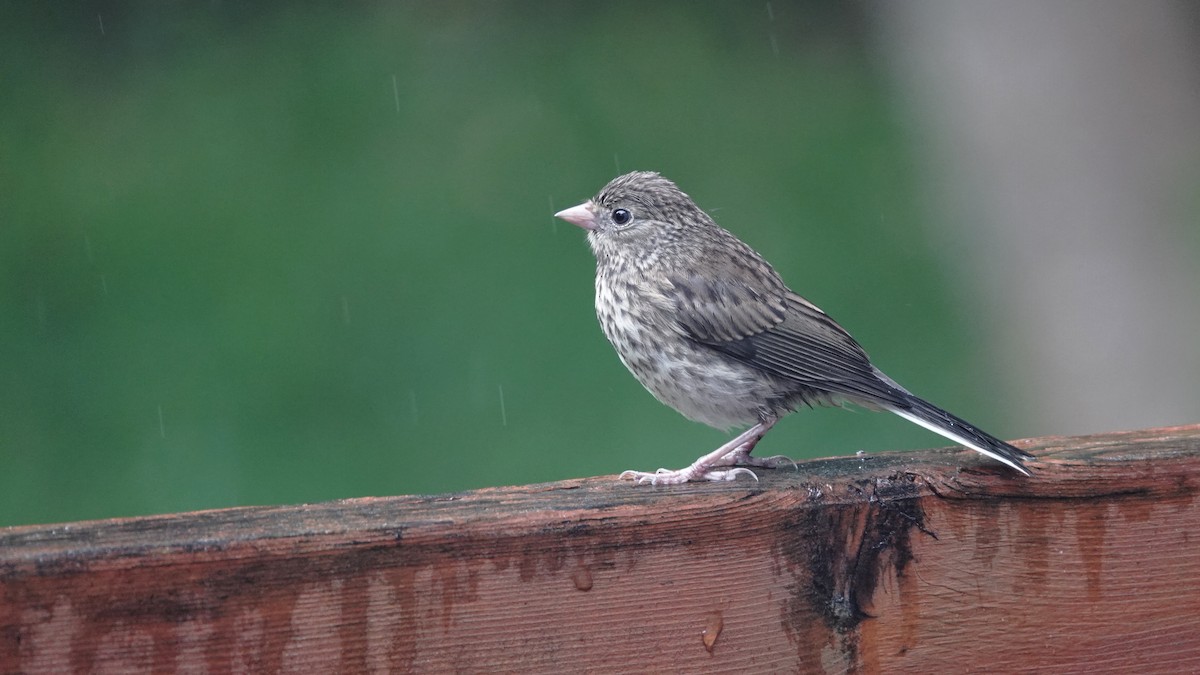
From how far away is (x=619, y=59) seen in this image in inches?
282

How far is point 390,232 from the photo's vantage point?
6133mm

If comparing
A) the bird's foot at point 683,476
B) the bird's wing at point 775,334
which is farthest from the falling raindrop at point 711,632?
the bird's wing at point 775,334

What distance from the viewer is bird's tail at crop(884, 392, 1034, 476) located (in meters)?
2.07

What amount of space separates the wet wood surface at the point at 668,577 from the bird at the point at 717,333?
0.83 m

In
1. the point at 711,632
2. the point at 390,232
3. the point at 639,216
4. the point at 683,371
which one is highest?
the point at 390,232

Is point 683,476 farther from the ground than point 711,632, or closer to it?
farther from the ground

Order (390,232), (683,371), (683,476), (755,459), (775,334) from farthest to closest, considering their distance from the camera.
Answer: (390,232) → (775,334) → (683,371) → (755,459) → (683,476)

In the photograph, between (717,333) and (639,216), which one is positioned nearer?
(717,333)

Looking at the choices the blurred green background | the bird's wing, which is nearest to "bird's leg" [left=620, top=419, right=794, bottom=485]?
the bird's wing

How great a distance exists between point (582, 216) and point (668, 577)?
1855 mm

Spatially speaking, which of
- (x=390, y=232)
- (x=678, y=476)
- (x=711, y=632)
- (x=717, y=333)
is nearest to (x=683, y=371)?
(x=717, y=333)

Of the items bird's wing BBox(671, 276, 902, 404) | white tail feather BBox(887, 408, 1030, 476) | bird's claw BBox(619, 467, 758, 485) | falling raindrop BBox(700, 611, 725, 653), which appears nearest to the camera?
falling raindrop BBox(700, 611, 725, 653)

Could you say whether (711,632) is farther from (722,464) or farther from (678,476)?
(722,464)

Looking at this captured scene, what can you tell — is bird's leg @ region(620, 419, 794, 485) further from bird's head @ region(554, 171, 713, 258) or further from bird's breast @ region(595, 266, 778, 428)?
bird's head @ region(554, 171, 713, 258)
